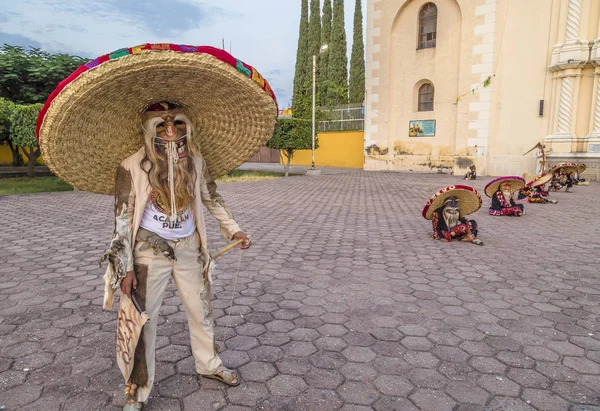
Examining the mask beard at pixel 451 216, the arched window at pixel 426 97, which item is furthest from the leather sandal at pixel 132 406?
the arched window at pixel 426 97

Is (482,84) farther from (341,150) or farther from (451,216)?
(451,216)

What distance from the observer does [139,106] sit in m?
2.47

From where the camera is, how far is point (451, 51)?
19984 millimetres

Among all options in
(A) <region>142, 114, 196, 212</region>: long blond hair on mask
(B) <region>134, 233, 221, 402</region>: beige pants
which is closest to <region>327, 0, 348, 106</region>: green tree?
(A) <region>142, 114, 196, 212</region>: long blond hair on mask

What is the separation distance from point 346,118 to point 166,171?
24331 mm

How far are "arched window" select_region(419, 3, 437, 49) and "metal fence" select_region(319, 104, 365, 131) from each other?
17.4ft

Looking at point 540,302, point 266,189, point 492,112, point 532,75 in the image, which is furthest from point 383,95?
point 540,302

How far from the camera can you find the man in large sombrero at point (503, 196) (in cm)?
895

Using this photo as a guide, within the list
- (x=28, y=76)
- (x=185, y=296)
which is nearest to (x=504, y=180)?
(x=185, y=296)

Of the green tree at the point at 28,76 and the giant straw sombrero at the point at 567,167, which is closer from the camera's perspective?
the giant straw sombrero at the point at 567,167

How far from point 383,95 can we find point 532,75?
696 cm

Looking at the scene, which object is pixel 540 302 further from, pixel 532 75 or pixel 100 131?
pixel 532 75

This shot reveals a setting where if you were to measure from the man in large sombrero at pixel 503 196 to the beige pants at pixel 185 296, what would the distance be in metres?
7.92

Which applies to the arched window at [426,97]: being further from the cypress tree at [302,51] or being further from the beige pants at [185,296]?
the beige pants at [185,296]
